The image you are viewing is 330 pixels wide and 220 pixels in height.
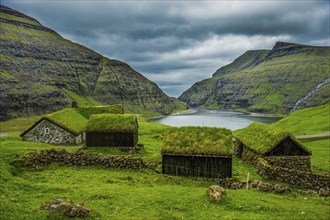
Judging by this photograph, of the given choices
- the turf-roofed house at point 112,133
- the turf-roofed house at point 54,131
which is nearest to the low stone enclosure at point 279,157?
the turf-roofed house at point 112,133

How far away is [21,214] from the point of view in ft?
52.2

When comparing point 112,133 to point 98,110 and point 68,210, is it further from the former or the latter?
point 68,210

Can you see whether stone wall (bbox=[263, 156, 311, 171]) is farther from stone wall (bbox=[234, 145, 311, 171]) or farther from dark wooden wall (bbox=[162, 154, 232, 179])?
dark wooden wall (bbox=[162, 154, 232, 179])

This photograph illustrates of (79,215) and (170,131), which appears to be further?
(170,131)

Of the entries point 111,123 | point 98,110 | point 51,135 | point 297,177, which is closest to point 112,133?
point 111,123

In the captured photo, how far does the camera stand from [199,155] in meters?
32.9

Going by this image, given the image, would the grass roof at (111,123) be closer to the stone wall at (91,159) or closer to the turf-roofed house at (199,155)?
the stone wall at (91,159)

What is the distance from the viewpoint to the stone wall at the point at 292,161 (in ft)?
124

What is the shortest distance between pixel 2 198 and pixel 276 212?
689 inches

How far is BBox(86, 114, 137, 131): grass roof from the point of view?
4953 centimetres

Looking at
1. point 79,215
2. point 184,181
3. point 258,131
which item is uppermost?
point 258,131

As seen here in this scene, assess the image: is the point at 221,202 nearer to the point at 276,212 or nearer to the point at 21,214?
the point at 276,212

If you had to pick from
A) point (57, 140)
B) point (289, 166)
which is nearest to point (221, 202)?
point (289, 166)

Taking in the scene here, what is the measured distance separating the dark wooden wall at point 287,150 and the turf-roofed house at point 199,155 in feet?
26.3
